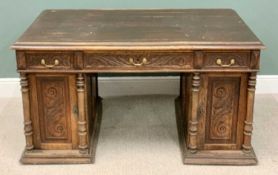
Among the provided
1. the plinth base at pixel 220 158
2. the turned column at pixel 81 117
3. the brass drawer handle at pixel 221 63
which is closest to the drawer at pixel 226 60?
the brass drawer handle at pixel 221 63

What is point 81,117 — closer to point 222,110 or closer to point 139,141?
point 139,141

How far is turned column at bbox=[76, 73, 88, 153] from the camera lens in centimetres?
223

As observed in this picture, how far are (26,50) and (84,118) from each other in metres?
0.42

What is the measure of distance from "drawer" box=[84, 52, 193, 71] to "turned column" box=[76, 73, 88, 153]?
92mm

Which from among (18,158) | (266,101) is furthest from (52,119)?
Result: (266,101)

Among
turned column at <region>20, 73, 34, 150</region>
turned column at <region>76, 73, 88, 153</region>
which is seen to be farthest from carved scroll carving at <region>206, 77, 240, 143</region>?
turned column at <region>20, 73, 34, 150</region>

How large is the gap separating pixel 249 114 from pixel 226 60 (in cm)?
30

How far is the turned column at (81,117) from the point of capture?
87.8 inches

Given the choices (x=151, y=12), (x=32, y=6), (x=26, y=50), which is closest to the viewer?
(x=26, y=50)

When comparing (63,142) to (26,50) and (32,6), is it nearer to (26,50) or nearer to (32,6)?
(26,50)

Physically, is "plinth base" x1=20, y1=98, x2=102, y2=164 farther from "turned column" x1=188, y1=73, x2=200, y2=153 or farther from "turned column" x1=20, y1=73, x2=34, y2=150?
"turned column" x1=188, y1=73, x2=200, y2=153

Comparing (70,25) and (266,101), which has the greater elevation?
(70,25)

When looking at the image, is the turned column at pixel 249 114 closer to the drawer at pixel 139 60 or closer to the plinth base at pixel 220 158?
the plinth base at pixel 220 158

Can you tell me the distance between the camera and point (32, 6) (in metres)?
2.97
